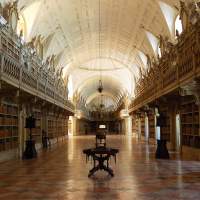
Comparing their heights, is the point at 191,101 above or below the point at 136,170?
above

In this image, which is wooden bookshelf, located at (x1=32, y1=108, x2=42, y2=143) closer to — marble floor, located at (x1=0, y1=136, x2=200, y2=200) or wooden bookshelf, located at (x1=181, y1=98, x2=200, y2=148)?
marble floor, located at (x1=0, y1=136, x2=200, y2=200)

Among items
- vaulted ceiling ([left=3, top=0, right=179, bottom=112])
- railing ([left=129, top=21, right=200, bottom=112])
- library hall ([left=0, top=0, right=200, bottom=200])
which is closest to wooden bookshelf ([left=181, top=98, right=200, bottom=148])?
library hall ([left=0, top=0, right=200, bottom=200])

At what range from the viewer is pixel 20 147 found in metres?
15.9

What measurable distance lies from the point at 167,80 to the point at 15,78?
690 cm

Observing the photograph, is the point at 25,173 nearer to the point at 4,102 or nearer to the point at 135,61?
the point at 4,102

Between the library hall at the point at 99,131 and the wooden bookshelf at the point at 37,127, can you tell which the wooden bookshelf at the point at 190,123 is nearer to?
the library hall at the point at 99,131

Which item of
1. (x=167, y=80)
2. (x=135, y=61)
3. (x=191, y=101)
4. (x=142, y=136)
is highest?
(x=135, y=61)

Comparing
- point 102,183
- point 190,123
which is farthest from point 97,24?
point 102,183

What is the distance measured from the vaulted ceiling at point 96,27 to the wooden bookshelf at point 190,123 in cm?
515

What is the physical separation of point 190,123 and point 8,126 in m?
8.43

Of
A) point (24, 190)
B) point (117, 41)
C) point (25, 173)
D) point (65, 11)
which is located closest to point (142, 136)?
point (117, 41)

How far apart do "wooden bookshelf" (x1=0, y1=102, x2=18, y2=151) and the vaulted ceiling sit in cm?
535

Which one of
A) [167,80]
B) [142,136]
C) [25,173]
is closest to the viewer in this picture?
[25,173]

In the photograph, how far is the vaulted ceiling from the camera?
61.1ft
